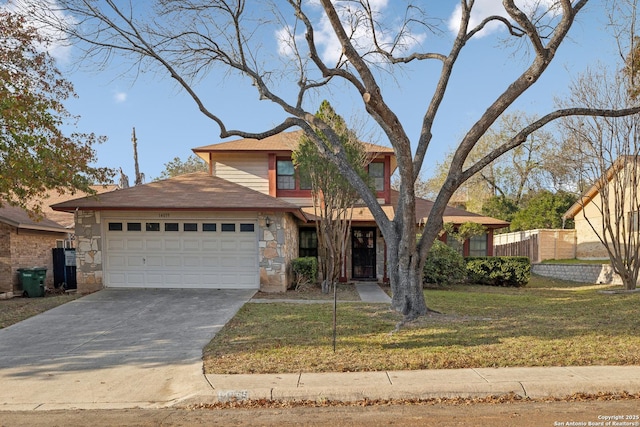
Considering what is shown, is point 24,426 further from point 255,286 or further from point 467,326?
point 255,286

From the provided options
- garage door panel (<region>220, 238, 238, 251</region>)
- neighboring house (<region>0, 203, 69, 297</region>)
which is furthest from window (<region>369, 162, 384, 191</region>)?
neighboring house (<region>0, 203, 69, 297</region>)

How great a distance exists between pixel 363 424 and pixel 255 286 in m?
9.26

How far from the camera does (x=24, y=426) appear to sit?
438cm

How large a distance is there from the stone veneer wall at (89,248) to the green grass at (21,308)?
947mm

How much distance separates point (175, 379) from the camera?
5672 millimetres

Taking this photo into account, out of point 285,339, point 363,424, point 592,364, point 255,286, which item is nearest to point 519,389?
point 592,364

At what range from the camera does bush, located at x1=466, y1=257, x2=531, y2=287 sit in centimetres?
1638

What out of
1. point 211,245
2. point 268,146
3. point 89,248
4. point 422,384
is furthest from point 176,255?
point 422,384

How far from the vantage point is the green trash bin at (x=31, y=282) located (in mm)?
13352

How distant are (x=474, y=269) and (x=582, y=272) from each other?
18.7ft

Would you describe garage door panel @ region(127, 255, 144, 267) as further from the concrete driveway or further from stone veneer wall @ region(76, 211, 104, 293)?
the concrete driveway

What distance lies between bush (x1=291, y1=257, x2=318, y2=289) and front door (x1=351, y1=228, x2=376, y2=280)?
350 cm

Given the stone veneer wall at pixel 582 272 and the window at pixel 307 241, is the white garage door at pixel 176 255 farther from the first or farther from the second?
the stone veneer wall at pixel 582 272

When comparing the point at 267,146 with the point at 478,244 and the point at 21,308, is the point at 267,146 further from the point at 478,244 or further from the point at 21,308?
the point at 21,308
